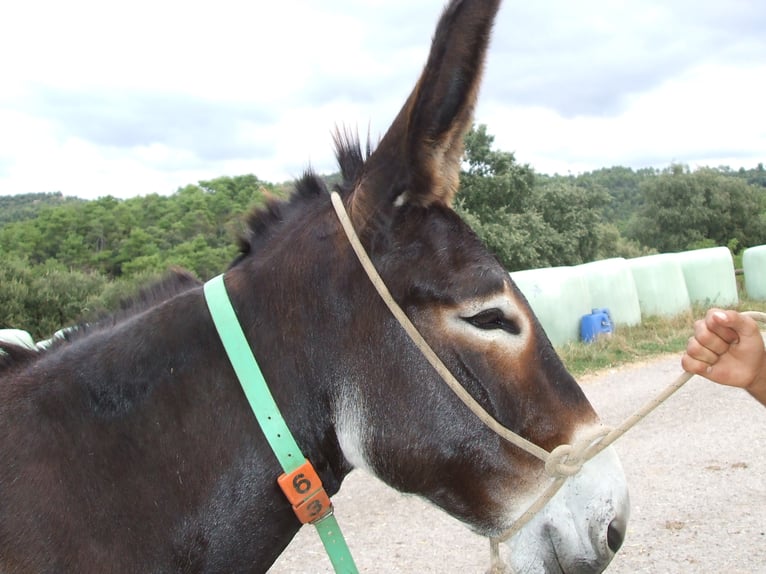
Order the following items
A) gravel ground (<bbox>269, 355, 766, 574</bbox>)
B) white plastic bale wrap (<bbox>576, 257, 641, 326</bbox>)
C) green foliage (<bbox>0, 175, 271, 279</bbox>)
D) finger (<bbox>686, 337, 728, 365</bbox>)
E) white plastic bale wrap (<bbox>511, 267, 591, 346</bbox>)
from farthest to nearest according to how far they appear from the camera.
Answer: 1. green foliage (<bbox>0, 175, 271, 279</bbox>)
2. white plastic bale wrap (<bbox>576, 257, 641, 326</bbox>)
3. white plastic bale wrap (<bbox>511, 267, 591, 346</bbox>)
4. gravel ground (<bbox>269, 355, 766, 574</bbox>)
5. finger (<bbox>686, 337, 728, 365</bbox>)

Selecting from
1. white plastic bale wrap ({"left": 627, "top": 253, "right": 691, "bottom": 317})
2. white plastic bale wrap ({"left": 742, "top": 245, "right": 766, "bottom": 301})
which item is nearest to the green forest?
white plastic bale wrap ({"left": 627, "top": 253, "right": 691, "bottom": 317})

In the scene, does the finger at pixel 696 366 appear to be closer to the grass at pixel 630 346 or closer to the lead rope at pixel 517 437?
the lead rope at pixel 517 437

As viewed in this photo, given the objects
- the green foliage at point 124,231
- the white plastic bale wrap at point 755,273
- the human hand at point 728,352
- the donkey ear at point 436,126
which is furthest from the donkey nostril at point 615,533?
the green foliage at point 124,231

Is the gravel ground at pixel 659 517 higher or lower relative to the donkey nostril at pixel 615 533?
lower

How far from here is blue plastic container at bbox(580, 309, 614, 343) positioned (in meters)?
10.8

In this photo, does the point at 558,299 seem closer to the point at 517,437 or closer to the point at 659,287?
the point at 659,287

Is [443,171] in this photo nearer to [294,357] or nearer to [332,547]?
[294,357]

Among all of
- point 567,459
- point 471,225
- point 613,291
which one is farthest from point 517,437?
point 613,291

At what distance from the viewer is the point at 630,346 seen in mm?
10703

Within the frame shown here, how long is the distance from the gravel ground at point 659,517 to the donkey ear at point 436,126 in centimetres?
330

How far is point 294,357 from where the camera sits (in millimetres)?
1729

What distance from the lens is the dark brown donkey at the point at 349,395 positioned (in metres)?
1.62

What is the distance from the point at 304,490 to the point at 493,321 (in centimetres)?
68

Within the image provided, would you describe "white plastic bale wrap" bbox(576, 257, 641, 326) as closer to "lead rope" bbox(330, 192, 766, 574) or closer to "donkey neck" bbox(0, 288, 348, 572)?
"lead rope" bbox(330, 192, 766, 574)
